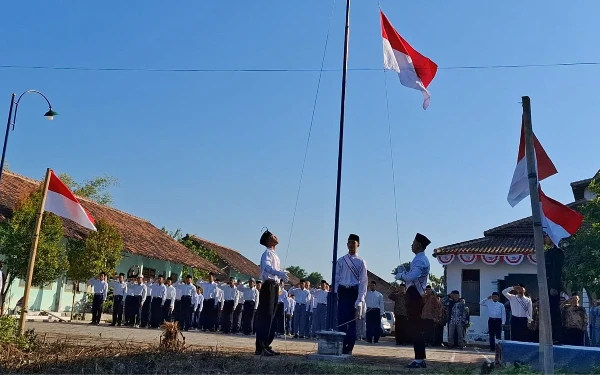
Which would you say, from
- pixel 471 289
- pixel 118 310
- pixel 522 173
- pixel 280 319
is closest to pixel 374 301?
pixel 280 319

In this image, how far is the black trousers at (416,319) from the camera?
8922mm

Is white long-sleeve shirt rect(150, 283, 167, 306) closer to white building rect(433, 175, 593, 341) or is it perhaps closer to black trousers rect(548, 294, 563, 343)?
white building rect(433, 175, 593, 341)

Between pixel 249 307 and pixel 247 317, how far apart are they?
36 cm

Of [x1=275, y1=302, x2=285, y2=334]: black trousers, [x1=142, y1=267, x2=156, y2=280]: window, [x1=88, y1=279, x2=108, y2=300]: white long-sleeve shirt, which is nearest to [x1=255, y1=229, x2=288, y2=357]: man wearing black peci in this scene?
[x1=275, y1=302, x2=285, y2=334]: black trousers

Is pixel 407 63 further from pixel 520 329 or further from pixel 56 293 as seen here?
pixel 56 293

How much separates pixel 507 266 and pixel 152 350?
20.3 m

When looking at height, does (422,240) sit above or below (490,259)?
below

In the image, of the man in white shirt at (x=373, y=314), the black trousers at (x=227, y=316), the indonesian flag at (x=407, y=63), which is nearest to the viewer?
the indonesian flag at (x=407, y=63)

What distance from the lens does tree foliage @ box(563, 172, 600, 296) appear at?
56.0ft

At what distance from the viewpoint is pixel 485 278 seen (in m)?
25.4

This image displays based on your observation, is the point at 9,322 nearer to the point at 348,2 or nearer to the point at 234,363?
the point at 234,363

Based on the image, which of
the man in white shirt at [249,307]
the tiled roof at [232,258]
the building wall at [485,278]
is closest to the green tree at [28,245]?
the man in white shirt at [249,307]

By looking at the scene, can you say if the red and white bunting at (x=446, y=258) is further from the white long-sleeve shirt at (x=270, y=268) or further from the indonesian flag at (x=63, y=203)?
the indonesian flag at (x=63, y=203)

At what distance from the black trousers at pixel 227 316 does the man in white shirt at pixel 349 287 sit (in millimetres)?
10612
